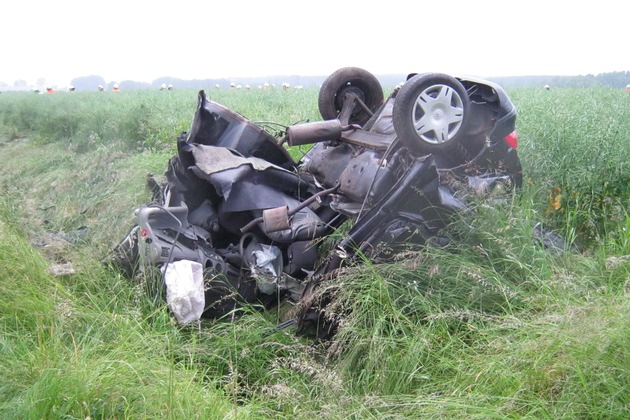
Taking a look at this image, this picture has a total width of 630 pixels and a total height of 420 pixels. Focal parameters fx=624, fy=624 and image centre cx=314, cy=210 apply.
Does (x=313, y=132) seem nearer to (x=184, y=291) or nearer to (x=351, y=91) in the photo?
(x=351, y=91)

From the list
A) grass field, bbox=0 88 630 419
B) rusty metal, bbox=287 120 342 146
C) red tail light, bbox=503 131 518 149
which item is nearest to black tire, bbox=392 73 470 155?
red tail light, bbox=503 131 518 149

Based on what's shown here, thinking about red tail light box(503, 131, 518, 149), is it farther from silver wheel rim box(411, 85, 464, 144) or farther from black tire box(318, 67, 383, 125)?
black tire box(318, 67, 383, 125)

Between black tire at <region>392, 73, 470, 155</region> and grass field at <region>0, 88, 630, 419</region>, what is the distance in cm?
58

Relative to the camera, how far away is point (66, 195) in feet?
28.3

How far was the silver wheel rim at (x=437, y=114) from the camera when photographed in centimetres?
396

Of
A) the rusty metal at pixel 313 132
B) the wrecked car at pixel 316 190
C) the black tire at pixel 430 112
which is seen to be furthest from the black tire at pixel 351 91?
the black tire at pixel 430 112

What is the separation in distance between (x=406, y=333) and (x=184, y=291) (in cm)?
135

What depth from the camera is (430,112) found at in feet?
13.1

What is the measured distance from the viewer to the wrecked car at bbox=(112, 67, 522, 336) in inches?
145

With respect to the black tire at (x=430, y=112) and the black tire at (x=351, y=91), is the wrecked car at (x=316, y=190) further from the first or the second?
the black tire at (x=351, y=91)

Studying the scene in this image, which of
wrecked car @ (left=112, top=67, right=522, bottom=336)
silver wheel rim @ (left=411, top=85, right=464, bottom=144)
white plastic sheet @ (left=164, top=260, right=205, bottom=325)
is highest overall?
silver wheel rim @ (left=411, top=85, right=464, bottom=144)

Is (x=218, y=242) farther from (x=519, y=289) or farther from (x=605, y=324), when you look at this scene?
(x=605, y=324)

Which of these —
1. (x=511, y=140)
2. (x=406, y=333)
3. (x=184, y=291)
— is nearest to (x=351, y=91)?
(x=511, y=140)

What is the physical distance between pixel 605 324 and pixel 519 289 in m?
0.84
